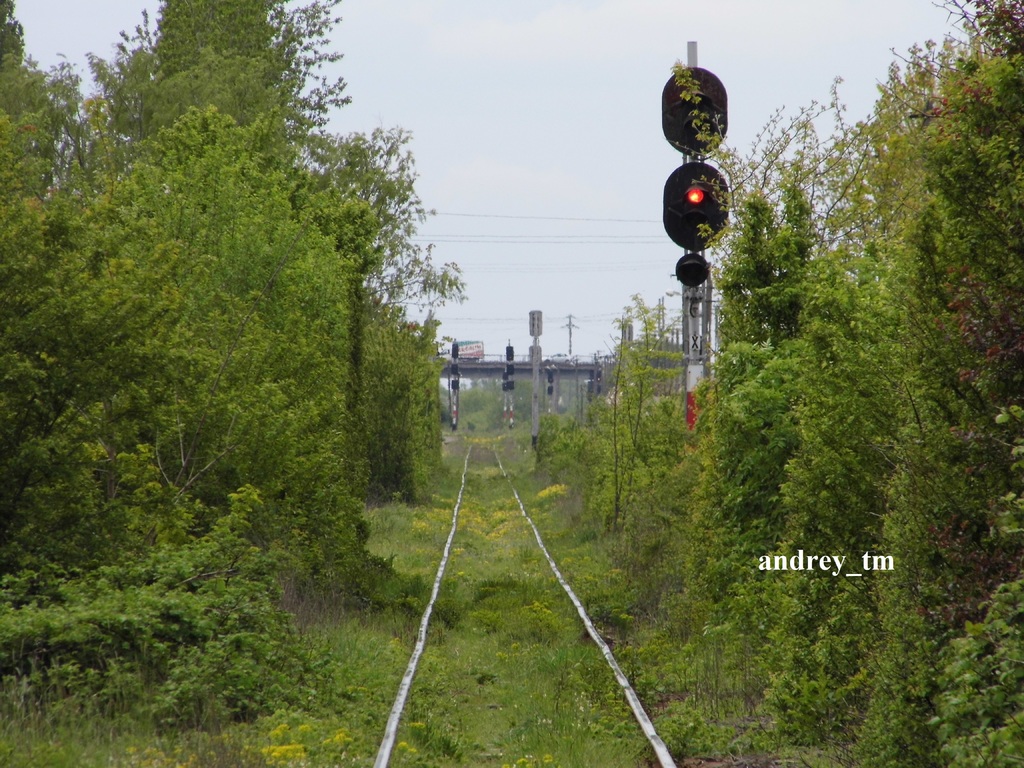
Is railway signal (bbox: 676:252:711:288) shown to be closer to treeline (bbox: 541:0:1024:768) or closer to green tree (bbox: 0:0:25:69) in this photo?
treeline (bbox: 541:0:1024:768)

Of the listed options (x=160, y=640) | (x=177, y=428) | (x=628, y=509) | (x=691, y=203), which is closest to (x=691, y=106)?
(x=691, y=203)

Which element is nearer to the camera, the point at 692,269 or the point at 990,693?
the point at 990,693

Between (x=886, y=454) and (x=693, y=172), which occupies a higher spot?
(x=693, y=172)

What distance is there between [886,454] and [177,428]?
688 cm

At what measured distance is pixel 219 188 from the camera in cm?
1662

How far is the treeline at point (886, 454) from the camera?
5812 mm

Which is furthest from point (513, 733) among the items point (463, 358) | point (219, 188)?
point (463, 358)

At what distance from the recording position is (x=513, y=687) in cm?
1184

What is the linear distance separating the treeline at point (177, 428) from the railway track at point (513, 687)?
1.31 m

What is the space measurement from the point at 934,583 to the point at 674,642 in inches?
297

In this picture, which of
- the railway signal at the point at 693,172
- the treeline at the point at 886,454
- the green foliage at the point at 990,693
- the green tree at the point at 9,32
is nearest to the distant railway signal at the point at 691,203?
the railway signal at the point at 693,172

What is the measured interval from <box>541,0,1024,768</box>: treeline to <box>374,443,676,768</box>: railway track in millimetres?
1200

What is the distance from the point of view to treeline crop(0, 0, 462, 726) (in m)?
8.91

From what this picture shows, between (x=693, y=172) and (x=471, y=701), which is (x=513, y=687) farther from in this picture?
(x=693, y=172)
